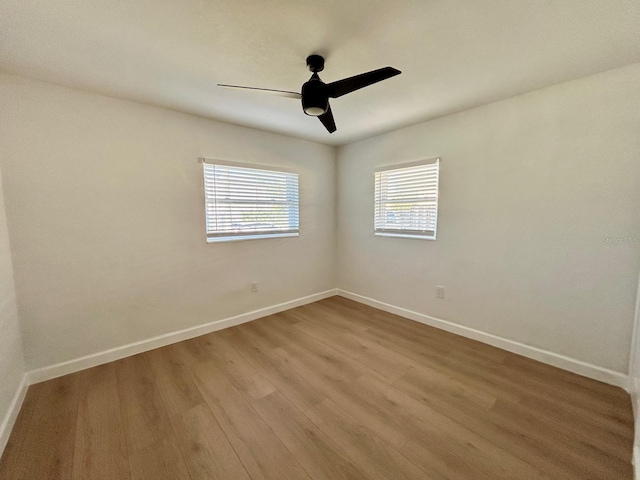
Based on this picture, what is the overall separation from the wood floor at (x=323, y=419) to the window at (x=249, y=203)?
138 cm

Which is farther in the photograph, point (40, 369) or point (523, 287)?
point (523, 287)

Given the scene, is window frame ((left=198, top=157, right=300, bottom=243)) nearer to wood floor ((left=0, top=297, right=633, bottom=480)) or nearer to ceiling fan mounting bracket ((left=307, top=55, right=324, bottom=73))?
wood floor ((left=0, top=297, right=633, bottom=480))

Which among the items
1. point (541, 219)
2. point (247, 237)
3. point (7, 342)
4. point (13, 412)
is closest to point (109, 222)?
point (7, 342)

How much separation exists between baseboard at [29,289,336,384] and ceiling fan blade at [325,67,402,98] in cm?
267

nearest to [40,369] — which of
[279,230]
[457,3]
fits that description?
[279,230]

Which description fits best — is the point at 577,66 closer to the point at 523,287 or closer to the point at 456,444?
the point at 523,287

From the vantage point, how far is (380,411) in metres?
1.69

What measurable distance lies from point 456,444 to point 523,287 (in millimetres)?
1606

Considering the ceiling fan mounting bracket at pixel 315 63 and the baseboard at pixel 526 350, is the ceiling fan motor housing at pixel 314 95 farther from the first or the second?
the baseboard at pixel 526 350

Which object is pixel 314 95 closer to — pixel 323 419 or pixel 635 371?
pixel 323 419

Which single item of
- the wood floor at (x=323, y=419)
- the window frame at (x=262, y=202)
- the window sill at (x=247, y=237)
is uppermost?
the window frame at (x=262, y=202)

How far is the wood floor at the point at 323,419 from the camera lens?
4.33 ft

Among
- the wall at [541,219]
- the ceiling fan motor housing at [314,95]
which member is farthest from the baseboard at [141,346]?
the ceiling fan motor housing at [314,95]

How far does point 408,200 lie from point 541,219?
4.32 ft
